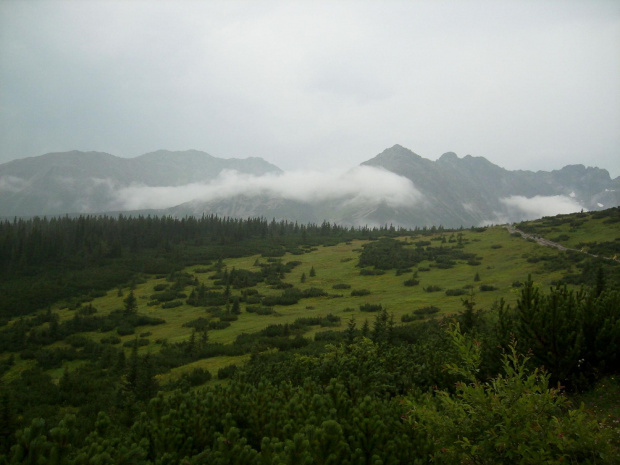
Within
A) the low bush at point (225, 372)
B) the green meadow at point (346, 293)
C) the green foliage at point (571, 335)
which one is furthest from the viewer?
the green meadow at point (346, 293)

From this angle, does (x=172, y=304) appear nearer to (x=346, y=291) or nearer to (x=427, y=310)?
(x=346, y=291)

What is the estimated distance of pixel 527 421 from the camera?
5.11 meters

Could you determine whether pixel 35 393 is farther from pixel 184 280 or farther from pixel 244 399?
pixel 184 280

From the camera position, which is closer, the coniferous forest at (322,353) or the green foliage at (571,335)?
the coniferous forest at (322,353)

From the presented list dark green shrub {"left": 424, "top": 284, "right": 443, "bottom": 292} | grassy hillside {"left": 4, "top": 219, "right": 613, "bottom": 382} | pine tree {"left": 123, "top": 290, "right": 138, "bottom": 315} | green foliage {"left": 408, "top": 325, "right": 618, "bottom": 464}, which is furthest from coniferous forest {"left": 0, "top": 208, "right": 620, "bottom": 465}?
grassy hillside {"left": 4, "top": 219, "right": 613, "bottom": 382}

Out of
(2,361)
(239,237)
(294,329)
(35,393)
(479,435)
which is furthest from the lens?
(239,237)

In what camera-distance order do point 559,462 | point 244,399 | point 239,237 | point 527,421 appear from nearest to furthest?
1. point 559,462
2. point 527,421
3. point 244,399
4. point 239,237

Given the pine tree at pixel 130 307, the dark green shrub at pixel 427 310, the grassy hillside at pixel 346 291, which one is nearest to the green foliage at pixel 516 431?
the grassy hillside at pixel 346 291

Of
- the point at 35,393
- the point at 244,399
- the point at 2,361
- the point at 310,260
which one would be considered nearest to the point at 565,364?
the point at 244,399

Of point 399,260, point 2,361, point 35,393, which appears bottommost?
point 2,361

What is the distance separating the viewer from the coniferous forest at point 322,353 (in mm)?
5348

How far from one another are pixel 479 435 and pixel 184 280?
58351mm

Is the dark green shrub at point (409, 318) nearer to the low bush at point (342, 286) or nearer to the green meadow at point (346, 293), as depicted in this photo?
the green meadow at point (346, 293)

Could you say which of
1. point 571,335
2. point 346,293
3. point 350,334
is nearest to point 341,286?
point 346,293
